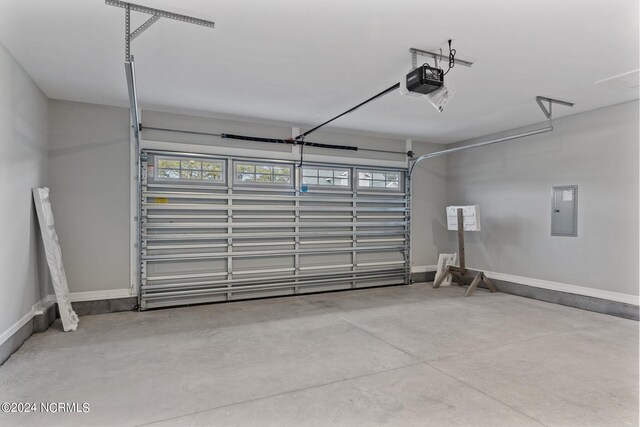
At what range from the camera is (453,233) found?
690cm

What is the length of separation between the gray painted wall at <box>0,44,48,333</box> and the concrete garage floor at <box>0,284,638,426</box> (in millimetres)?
514

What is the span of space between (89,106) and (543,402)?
5.45 m

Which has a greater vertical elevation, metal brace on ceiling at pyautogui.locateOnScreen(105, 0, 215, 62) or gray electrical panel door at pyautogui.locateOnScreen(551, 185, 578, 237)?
metal brace on ceiling at pyautogui.locateOnScreen(105, 0, 215, 62)

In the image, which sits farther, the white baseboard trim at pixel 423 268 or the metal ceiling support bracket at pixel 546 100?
the white baseboard trim at pixel 423 268

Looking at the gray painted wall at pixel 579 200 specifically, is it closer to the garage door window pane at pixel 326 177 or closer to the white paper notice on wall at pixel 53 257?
the garage door window pane at pixel 326 177

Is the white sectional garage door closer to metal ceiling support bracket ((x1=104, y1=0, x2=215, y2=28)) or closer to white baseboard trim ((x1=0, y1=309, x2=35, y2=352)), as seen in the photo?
white baseboard trim ((x1=0, y1=309, x2=35, y2=352))

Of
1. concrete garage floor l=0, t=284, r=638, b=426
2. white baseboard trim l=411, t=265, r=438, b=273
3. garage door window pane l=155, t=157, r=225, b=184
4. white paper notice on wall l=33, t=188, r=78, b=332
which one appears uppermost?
garage door window pane l=155, t=157, r=225, b=184

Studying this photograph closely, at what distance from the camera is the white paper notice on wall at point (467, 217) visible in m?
5.89

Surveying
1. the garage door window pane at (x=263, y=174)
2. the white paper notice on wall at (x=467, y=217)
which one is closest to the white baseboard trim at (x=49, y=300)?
the garage door window pane at (x=263, y=174)

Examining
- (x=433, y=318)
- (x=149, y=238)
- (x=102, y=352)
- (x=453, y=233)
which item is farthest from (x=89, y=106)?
(x=453, y=233)

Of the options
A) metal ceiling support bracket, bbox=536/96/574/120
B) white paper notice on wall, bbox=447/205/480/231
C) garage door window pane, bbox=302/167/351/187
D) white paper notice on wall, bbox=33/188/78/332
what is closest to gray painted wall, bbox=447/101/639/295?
white paper notice on wall, bbox=447/205/480/231

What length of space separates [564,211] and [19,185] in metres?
6.44

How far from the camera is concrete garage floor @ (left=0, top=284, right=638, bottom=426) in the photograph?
2225mm

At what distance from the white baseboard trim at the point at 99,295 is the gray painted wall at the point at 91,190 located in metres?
0.05
